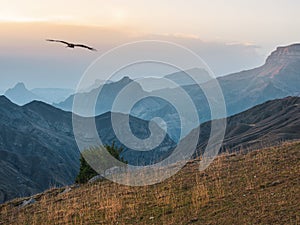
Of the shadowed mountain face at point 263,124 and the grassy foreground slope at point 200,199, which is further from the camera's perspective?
the shadowed mountain face at point 263,124

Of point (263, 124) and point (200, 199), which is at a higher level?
point (200, 199)

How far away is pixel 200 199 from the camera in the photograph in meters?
12.8

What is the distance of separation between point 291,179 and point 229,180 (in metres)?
2.30

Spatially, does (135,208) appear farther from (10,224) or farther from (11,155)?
(11,155)

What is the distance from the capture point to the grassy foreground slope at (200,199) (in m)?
10.9

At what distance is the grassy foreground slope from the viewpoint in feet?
35.6

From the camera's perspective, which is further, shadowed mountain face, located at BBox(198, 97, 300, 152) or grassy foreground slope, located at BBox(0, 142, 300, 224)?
shadowed mountain face, located at BBox(198, 97, 300, 152)

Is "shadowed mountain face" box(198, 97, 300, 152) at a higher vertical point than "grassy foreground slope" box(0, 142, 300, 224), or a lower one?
lower

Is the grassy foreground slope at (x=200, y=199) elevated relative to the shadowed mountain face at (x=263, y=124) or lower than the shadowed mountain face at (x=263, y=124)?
elevated

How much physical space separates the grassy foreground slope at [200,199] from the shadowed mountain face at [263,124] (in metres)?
59.2

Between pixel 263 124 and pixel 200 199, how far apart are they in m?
105

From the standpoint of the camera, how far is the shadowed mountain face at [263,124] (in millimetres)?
88219

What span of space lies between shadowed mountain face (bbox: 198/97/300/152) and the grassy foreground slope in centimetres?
5915

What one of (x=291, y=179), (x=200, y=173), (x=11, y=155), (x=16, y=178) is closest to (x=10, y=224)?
(x=200, y=173)
